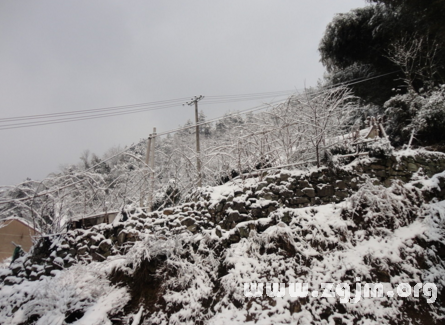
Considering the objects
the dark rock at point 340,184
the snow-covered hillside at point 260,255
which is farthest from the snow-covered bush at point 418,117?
the dark rock at point 340,184

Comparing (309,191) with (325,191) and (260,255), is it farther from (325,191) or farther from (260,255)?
(260,255)

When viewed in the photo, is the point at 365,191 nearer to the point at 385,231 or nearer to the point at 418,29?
the point at 385,231

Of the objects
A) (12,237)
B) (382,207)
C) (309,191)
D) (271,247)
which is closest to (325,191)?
(309,191)

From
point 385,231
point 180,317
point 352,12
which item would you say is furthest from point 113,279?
point 352,12

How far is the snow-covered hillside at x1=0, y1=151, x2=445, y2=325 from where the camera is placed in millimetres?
3053

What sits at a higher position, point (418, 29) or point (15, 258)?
point (418, 29)

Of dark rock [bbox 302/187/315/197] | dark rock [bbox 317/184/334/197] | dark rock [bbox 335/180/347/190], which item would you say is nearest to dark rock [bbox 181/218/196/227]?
dark rock [bbox 302/187/315/197]

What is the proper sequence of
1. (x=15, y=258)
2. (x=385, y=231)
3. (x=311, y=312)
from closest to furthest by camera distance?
1. (x=311, y=312)
2. (x=385, y=231)
3. (x=15, y=258)

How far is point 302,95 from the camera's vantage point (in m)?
5.66

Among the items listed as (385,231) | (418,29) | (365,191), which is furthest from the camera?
(418,29)

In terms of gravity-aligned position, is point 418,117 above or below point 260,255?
above

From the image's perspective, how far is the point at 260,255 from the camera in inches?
144

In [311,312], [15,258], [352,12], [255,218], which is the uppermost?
[352,12]

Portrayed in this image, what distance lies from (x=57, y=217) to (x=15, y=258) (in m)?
1.11
